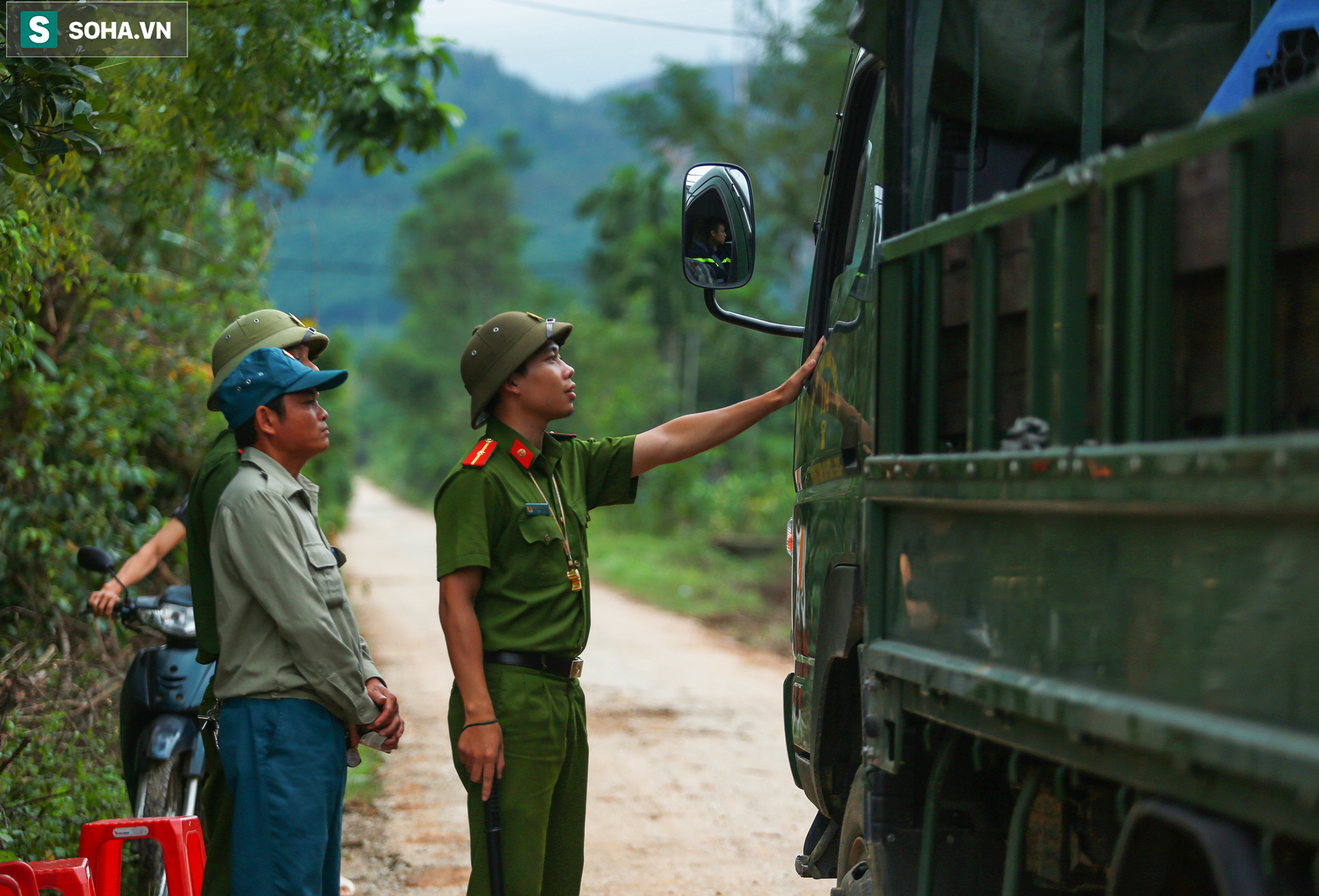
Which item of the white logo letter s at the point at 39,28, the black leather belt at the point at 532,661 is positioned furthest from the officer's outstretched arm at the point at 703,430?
the white logo letter s at the point at 39,28

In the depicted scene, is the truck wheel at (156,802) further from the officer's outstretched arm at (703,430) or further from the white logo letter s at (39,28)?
the white logo letter s at (39,28)

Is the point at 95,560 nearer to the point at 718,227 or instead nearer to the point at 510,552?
the point at 510,552

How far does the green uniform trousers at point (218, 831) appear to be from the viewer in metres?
3.01

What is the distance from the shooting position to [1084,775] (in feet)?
6.53

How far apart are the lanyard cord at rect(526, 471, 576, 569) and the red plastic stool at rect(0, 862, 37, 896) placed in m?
1.49

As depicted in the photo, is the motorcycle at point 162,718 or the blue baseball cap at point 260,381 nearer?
the blue baseball cap at point 260,381

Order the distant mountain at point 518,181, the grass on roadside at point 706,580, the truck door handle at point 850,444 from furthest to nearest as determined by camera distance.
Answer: the distant mountain at point 518,181 < the grass on roadside at point 706,580 < the truck door handle at point 850,444

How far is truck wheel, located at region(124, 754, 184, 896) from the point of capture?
399 centimetres

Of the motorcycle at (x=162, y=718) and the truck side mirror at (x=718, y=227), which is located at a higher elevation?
the truck side mirror at (x=718, y=227)

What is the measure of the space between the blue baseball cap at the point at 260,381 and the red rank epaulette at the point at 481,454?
0.37 m

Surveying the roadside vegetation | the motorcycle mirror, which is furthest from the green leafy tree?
the motorcycle mirror

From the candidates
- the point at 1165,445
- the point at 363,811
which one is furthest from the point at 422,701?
the point at 1165,445

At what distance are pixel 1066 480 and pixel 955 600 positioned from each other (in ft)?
1.48

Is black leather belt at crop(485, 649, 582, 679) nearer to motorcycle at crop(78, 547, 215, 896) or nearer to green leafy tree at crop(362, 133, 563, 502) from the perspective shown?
motorcycle at crop(78, 547, 215, 896)
